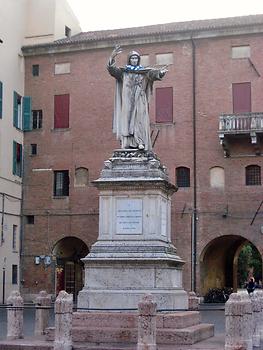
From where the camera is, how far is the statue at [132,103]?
14.5 m

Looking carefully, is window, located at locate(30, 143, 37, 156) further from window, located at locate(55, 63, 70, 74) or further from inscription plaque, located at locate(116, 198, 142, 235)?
inscription plaque, located at locate(116, 198, 142, 235)

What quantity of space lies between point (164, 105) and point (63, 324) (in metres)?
25.2

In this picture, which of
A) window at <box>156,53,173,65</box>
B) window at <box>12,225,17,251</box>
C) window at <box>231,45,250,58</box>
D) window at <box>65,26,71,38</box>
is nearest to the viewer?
window at <box>231,45,250,58</box>

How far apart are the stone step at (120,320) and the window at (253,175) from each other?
22.4m

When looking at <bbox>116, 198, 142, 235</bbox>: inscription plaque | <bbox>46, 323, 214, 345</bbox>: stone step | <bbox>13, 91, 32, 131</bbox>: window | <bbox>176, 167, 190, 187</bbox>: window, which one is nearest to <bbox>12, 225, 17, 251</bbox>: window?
<bbox>13, 91, 32, 131</bbox>: window

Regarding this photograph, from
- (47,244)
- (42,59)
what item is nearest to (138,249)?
(47,244)

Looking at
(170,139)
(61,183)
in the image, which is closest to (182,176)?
(170,139)

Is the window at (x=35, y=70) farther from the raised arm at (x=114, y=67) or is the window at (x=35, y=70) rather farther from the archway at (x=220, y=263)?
the raised arm at (x=114, y=67)

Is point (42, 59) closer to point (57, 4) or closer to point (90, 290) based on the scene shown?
point (57, 4)

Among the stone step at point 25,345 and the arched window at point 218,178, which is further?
the arched window at point 218,178

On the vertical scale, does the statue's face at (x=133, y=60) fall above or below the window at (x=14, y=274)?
above

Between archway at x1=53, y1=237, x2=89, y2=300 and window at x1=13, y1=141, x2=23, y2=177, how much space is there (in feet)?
13.8

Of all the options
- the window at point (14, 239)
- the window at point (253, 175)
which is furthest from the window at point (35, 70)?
the window at point (253, 175)

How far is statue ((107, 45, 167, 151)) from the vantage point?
14.5 meters
